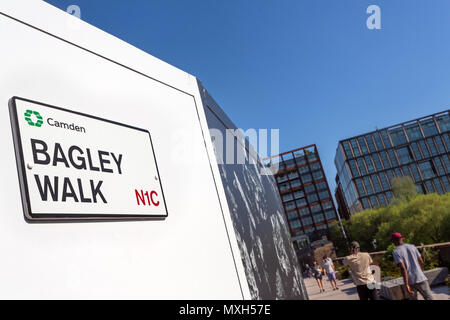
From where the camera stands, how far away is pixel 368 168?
81938 mm

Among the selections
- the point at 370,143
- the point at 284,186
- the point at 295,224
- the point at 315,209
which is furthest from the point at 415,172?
the point at 284,186

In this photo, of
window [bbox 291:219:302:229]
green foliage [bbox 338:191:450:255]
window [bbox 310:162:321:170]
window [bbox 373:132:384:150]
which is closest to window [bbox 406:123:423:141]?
window [bbox 373:132:384:150]

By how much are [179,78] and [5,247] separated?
164cm

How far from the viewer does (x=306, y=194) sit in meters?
86.6

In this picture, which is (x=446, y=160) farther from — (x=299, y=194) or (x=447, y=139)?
(x=299, y=194)

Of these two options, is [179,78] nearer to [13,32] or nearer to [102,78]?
[102,78]

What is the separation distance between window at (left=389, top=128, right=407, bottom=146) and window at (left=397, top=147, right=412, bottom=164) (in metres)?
1.53

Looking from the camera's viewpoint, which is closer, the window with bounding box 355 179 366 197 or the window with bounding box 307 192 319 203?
the window with bounding box 355 179 366 197

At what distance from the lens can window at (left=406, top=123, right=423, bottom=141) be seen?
81.3 meters

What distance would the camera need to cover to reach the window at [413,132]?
81312 millimetres

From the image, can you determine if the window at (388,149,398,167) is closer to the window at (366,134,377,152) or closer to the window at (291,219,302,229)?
the window at (366,134,377,152)
